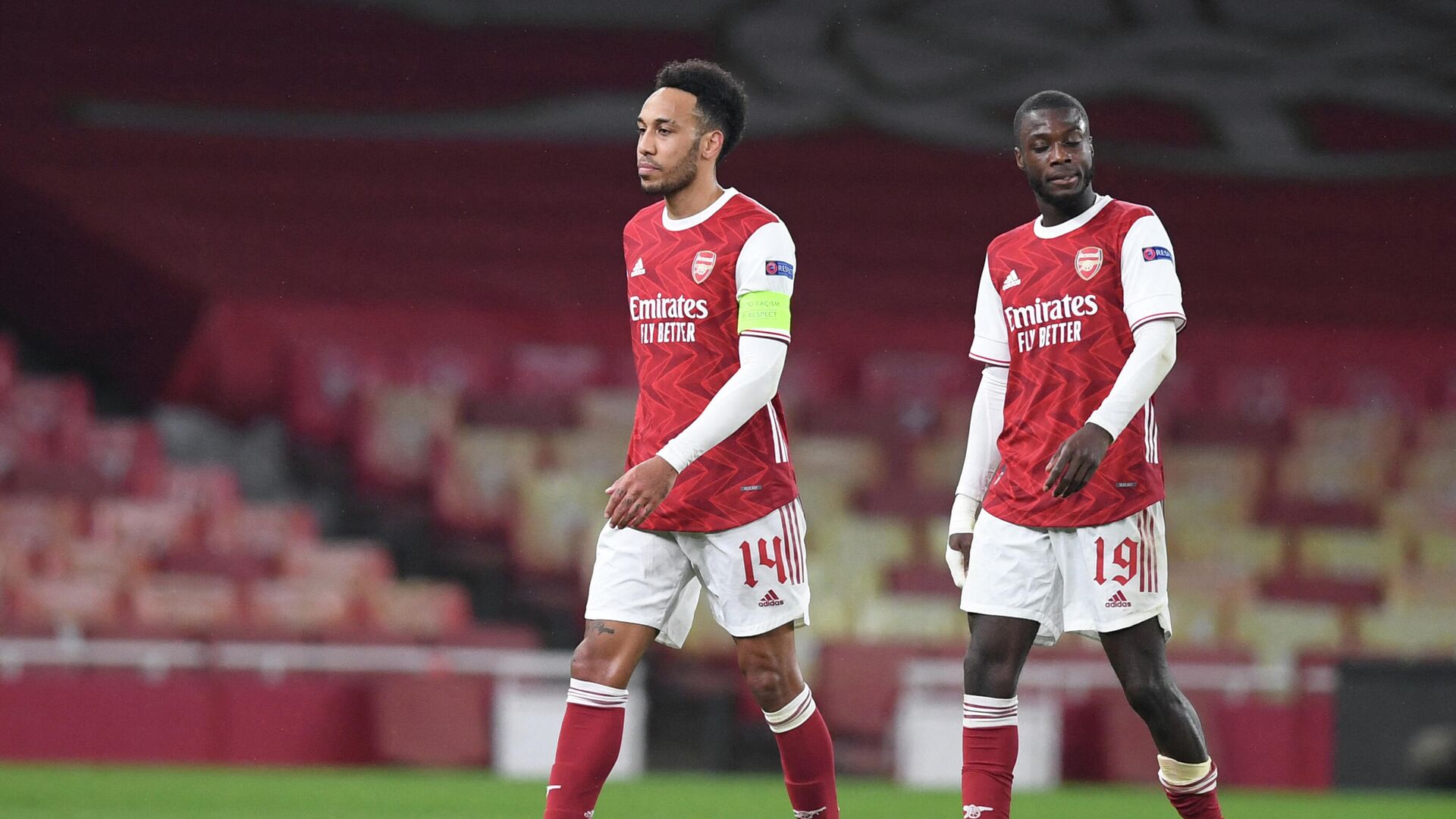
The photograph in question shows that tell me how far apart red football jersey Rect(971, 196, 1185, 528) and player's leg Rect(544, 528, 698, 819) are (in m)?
0.83

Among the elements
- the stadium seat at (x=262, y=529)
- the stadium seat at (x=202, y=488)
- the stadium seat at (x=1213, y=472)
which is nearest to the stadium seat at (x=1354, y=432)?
the stadium seat at (x=1213, y=472)

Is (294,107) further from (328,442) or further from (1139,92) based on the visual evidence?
(1139,92)

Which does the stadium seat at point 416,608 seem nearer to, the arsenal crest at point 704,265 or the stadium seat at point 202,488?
the stadium seat at point 202,488

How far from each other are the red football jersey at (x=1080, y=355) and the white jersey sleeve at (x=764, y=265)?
1.91 feet

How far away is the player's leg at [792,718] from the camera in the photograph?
463 cm

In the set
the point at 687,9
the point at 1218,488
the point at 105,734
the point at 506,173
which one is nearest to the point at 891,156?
the point at 687,9

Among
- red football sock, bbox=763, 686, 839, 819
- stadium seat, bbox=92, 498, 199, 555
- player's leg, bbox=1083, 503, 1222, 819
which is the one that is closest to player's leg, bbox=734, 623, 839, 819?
red football sock, bbox=763, 686, 839, 819

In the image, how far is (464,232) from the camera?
15891 millimetres

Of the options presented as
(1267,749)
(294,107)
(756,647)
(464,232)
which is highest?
(294,107)

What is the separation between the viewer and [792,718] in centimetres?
468

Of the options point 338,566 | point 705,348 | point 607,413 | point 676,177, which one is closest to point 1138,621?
point 705,348

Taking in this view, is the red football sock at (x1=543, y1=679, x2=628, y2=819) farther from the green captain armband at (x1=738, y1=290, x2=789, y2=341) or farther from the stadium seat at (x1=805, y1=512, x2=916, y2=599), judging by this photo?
the stadium seat at (x1=805, y1=512, x2=916, y2=599)

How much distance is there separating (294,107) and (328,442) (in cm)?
383

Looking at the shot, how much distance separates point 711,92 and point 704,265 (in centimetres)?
44
